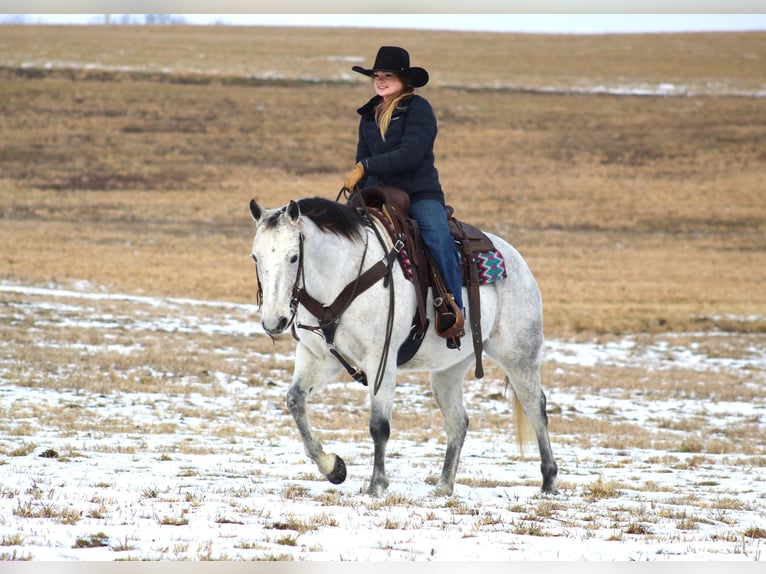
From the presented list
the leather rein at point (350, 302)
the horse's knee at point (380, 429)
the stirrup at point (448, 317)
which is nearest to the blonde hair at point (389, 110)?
the leather rein at point (350, 302)

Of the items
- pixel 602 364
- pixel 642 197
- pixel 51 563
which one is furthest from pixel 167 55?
pixel 51 563

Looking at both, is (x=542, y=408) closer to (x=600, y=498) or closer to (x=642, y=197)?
(x=600, y=498)

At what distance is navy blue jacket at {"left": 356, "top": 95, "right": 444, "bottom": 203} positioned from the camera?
796 centimetres

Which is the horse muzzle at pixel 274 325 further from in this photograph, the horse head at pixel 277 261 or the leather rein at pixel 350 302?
the leather rein at pixel 350 302

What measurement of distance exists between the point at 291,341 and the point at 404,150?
15.4 m

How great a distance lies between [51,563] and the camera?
15.4 ft

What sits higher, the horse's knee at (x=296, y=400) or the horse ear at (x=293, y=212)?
the horse ear at (x=293, y=212)

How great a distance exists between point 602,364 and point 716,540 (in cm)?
1479

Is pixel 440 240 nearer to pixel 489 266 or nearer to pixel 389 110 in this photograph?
pixel 489 266

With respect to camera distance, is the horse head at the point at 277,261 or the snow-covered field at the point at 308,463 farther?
the horse head at the point at 277,261

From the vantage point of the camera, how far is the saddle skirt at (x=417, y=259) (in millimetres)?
7953

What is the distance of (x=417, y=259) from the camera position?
7.99 m

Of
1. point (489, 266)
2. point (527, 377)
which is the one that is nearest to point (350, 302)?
point (489, 266)

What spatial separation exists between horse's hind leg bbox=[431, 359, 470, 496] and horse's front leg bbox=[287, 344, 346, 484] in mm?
1171
